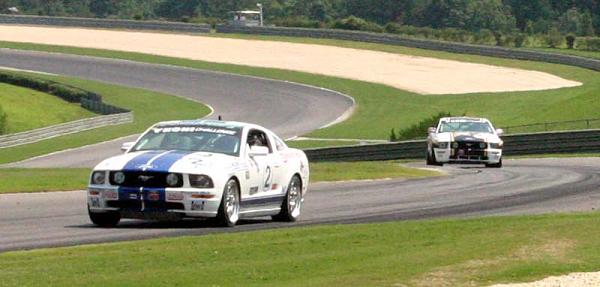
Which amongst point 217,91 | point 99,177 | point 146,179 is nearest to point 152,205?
point 146,179

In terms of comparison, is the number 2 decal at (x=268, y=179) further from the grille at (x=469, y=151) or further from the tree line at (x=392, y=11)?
the tree line at (x=392, y=11)

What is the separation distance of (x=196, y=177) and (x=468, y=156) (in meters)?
20.6

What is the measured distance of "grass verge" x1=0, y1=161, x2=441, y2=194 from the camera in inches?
922

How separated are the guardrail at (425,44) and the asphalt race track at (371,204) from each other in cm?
4604

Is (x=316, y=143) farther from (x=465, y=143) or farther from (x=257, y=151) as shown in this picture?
(x=257, y=151)

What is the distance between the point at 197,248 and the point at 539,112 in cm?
4577

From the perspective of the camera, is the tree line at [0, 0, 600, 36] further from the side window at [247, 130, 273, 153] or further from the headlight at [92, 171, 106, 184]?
the headlight at [92, 171, 106, 184]

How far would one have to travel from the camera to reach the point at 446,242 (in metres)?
14.0

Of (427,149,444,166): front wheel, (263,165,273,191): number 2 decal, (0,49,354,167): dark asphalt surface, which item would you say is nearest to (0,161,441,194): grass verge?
(427,149,444,166): front wheel

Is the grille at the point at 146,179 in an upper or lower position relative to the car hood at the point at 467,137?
upper

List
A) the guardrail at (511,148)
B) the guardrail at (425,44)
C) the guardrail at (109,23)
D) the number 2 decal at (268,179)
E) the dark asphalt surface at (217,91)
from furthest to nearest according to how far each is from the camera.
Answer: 1. the guardrail at (109,23)
2. the guardrail at (425,44)
3. the dark asphalt surface at (217,91)
4. the guardrail at (511,148)
5. the number 2 decal at (268,179)

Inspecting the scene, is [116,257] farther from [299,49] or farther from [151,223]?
[299,49]

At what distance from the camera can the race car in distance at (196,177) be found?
628 inches

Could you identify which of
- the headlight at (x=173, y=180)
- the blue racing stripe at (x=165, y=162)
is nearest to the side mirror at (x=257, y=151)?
the blue racing stripe at (x=165, y=162)
